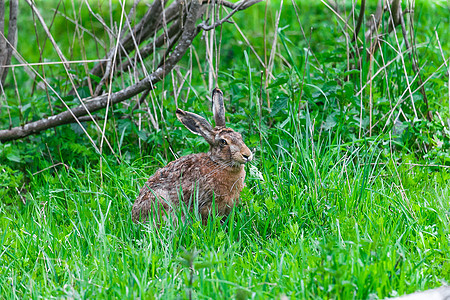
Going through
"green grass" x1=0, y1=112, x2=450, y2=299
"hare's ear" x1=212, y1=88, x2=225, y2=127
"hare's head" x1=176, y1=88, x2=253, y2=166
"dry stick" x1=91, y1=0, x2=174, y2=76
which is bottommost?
"green grass" x1=0, y1=112, x2=450, y2=299

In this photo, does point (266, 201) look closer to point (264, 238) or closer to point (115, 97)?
point (264, 238)

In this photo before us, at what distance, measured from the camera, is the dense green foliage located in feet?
9.34

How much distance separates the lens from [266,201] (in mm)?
3727

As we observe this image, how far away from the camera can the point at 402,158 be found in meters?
4.59

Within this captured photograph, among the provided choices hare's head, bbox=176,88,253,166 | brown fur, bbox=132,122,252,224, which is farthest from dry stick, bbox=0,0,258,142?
brown fur, bbox=132,122,252,224

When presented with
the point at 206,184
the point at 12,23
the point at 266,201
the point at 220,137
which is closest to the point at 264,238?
the point at 266,201

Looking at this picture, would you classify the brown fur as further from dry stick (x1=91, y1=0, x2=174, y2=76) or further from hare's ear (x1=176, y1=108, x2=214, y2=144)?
dry stick (x1=91, y1=0, x2=174, y2=76)

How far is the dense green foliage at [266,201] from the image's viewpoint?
112 inches

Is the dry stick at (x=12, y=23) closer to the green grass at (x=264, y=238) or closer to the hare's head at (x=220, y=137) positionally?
the green grass at (x=264, y=238)

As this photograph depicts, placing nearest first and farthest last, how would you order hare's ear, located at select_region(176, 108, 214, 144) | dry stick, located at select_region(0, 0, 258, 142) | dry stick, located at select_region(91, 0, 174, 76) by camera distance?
hare's ear, located at select_region(176, 108, 214, 144), dry stick, located at select_region(0, 0, 258, 142), dry stick, located at select_region(91, 0, 174, 76)

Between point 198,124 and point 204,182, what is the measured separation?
1.40 feet

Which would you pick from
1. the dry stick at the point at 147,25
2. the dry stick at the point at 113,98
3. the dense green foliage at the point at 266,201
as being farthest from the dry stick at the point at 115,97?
the dry stick at the point at 147,25

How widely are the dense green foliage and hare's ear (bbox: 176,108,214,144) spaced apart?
442 millimetres

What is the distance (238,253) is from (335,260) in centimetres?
84
